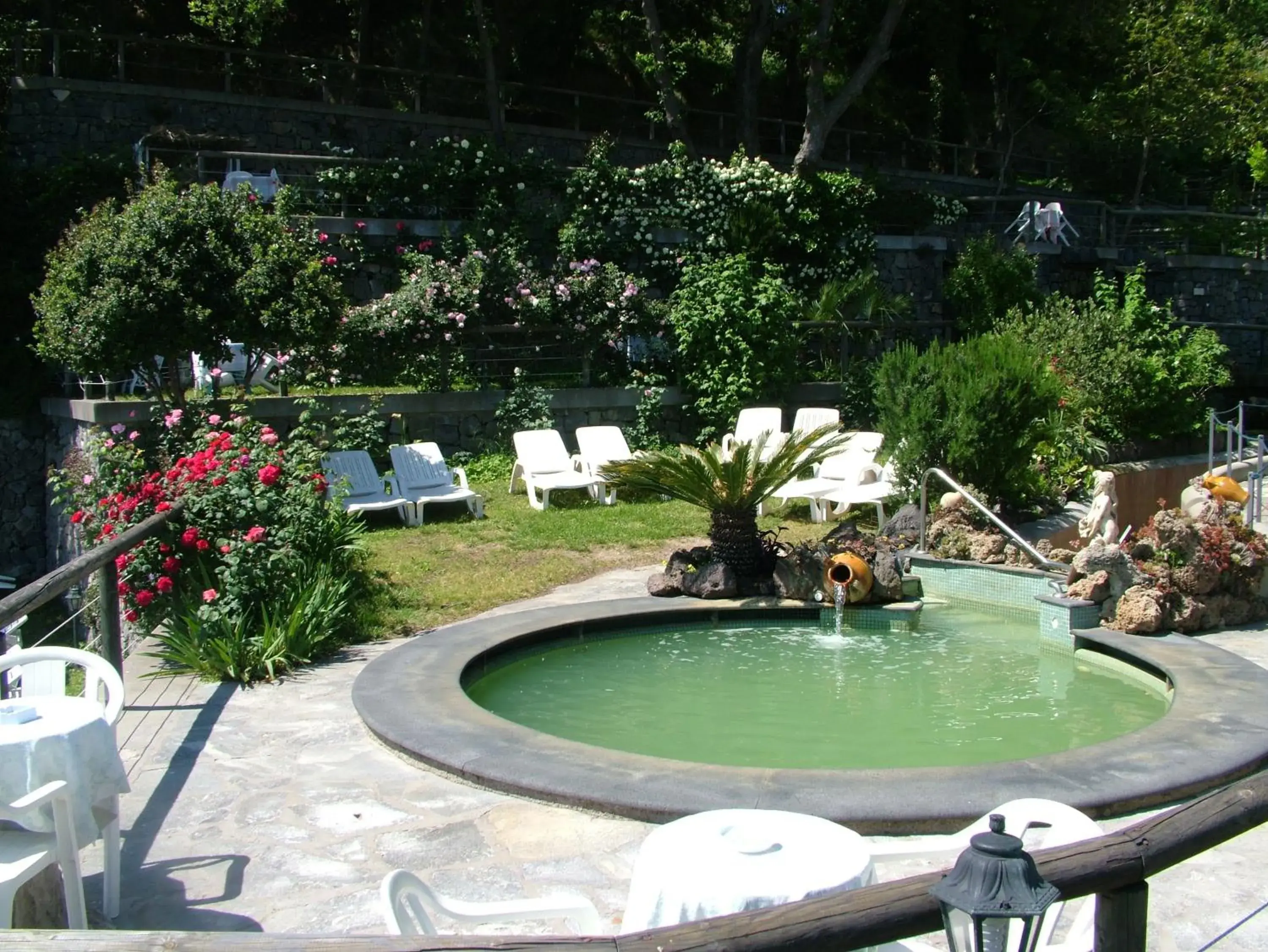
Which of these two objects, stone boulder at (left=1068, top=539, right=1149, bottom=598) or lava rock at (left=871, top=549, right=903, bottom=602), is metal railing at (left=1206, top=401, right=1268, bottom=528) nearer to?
stone boulder at (left=1068, top=539, right=1149, bottom=598)

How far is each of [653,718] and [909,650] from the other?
237 cm

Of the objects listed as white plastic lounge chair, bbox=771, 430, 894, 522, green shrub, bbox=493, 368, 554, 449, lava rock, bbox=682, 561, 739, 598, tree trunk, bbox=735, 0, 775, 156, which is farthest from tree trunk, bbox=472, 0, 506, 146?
lava rock, bbox=682, 561, 739, 598

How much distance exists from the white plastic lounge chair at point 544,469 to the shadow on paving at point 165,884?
779 cm

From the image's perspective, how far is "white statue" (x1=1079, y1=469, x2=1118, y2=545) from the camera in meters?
9.62

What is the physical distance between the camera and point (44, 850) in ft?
12.4

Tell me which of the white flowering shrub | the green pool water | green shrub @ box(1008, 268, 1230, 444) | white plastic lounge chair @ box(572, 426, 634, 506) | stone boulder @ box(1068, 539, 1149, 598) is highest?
the white flowering shrub

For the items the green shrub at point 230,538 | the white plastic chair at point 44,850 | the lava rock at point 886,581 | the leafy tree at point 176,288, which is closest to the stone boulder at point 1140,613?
the lava rock at point 886,581

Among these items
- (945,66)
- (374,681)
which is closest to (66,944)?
(374,681)

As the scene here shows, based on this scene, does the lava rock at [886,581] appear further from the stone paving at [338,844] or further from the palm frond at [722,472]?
the stone paving at [338,844]

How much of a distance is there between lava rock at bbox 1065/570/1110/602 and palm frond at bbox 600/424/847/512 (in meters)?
2.38

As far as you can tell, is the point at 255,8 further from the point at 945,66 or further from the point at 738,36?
the point at 945,66

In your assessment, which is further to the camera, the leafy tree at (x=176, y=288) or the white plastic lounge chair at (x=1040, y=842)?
the leafy tree at (x=176, y=288)

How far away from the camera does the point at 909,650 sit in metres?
8.86

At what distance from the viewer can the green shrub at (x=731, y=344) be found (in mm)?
16391
